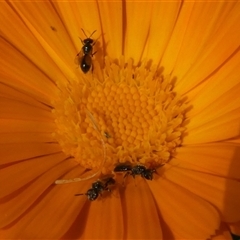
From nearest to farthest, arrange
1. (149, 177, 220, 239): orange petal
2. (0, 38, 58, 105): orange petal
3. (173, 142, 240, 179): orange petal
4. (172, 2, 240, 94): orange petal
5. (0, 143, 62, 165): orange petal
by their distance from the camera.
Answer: (149, 177, 220, 239): orange petal < (173, 142, 240, 179): orange petal < (0, 143, 62, 165): orange petal < (172, 2, 240, 94): orange petal < (0, 38, 58, 105): orange petal

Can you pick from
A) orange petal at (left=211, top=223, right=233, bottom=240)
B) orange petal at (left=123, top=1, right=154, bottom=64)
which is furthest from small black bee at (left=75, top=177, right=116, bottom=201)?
orange petal at (left=123, top=1, right=154, bottom=64)

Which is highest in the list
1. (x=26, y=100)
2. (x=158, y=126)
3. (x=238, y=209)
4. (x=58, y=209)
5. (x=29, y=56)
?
(x=29, y=56)

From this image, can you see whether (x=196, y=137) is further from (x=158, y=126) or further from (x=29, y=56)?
(x=29, y=56)

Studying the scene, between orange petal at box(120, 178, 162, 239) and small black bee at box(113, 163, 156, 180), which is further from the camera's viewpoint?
small black bee at box(113, 163, 156, 180)

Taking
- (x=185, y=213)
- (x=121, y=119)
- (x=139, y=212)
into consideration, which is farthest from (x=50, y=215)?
(x=121, y=119)

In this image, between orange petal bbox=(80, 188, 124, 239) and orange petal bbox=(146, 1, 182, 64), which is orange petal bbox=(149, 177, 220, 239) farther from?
orange petal bbox=(146, 1, 182, 64)

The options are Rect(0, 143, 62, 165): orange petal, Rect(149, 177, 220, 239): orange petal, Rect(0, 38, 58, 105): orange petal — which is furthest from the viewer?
Rect(0, 38, 58, 105): orange petal

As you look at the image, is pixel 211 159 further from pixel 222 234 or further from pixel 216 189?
pixel 222 234

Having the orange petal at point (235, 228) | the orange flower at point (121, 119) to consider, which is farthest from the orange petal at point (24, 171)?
the orange petal at point (235, 228)

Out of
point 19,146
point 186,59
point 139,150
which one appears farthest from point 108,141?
point 186,59
